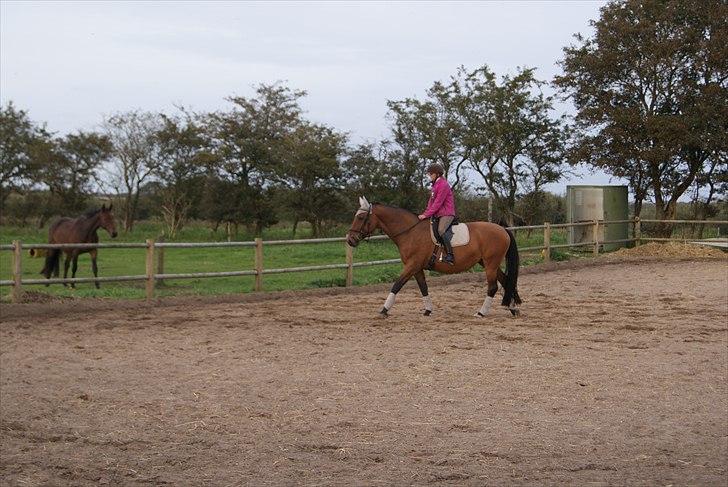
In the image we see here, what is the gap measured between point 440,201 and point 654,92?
47.7 feet

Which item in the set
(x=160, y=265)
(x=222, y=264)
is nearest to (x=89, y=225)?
(x=160, y=265)

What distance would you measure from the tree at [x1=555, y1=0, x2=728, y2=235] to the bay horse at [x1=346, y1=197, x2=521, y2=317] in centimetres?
1255

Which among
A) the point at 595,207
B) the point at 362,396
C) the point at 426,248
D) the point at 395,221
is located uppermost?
the point at 595,207

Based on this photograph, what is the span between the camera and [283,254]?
70.2 ft

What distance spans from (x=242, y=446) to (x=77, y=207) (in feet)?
94.1

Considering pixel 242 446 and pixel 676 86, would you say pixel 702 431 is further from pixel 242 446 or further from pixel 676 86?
pixel 676 86

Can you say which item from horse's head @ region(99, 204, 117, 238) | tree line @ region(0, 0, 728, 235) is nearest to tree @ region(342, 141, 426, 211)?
tree line @ region(0, 0, 728, 235)

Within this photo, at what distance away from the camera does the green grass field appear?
1402 centimetres

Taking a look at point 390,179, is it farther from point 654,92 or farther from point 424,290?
point 424,290

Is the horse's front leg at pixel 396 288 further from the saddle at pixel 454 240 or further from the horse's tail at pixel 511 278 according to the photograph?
the horse's tail at pixel 511 278

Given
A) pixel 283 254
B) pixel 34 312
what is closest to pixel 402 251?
pixel 34 312

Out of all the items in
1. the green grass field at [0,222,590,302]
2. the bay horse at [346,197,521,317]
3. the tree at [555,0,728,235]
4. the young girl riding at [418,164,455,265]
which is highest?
the tree at [555,0,728,235]

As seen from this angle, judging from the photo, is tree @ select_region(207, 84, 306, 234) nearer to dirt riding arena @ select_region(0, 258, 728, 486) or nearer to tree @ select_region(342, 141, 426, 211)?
tree @ select_region(342, 141, 426, 211)

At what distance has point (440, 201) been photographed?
10.4 m
